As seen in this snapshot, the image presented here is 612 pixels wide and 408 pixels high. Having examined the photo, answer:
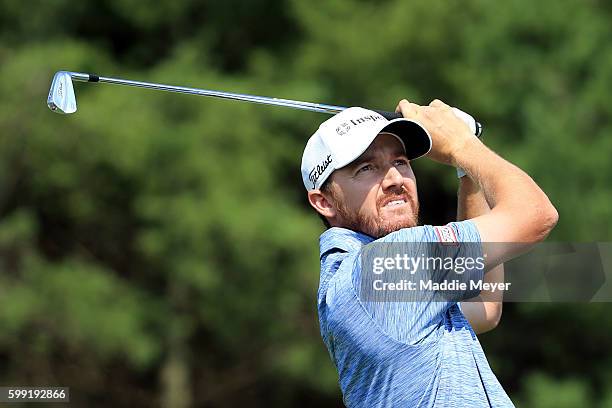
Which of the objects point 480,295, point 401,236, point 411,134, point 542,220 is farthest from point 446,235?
point 480,295

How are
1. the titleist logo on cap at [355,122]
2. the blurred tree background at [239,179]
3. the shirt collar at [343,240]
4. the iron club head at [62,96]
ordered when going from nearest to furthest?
the shirt collar at [343,240] < the titleist logo on cap at [355,122] < the iron club head at [62,96] < the blurred tree background at [239,179]

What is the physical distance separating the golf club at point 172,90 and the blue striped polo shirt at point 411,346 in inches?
18.1

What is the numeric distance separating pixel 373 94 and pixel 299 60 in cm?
97

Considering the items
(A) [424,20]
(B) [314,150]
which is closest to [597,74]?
(A) [424,20]

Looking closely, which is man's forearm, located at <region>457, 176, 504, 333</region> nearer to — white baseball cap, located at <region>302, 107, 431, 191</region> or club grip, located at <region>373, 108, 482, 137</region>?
club grip, located at <region>373, 108, 482, 137</region>

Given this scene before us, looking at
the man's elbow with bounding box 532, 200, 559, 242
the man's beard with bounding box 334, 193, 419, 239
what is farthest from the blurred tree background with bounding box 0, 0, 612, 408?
the man's elbow with bounding box 532, 200, 559, 242

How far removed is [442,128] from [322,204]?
334 mm

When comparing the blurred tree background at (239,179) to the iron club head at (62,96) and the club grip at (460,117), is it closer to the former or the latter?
the iron club head at (62,96)

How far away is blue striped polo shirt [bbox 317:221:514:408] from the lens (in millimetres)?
2322

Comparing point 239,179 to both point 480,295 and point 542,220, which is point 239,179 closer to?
point 480,295

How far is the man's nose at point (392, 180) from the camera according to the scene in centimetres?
257

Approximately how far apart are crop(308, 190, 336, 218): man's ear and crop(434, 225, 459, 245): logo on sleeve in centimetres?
37

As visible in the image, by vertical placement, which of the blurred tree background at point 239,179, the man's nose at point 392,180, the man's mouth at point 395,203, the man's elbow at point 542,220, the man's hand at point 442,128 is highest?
the blurred tree background at point 239,179

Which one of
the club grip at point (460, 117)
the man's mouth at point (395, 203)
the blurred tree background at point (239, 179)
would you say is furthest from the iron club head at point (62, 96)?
the blurred tree background at point (239, 179)
